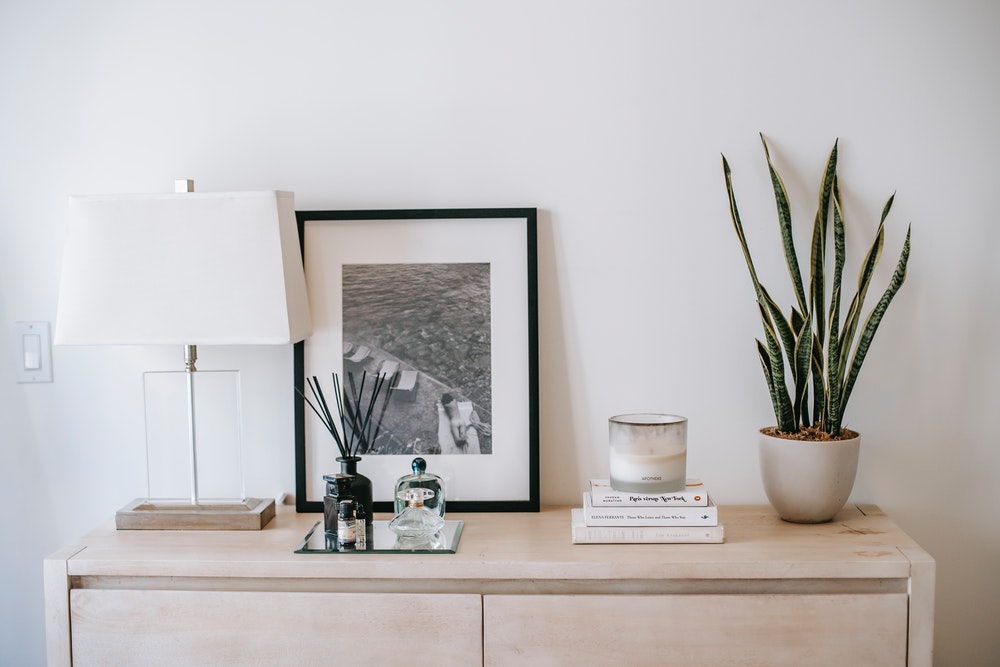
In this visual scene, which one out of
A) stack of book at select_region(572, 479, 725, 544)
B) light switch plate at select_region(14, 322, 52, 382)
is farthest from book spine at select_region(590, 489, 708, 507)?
light switch plate at select_region(14, 322, 52, 382)

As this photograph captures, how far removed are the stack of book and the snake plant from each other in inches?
10.3

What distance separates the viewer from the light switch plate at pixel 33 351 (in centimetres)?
173

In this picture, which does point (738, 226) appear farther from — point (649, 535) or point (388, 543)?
point (388, 543)

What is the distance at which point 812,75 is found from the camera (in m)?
1.60

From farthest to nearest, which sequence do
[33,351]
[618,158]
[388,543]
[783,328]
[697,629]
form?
[33,351], [618,158], [783,328], [388,543], [697,629]

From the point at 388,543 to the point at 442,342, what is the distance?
420 millimetres

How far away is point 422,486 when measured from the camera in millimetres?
1475

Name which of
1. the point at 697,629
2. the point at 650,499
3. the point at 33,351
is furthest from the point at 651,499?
the point at 33,351

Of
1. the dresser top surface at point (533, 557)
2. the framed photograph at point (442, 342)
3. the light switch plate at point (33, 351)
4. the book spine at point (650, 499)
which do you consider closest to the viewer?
the dresser top surface at point (533, 557)

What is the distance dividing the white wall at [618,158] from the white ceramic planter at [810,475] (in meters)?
0.17

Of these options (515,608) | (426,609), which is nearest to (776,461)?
(515,608)

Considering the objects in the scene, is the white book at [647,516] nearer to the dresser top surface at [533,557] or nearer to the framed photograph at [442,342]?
the dresser top surface at [533,557]

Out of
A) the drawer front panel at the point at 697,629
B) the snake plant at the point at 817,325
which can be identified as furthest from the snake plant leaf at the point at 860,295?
the drawer front panel at the point at 697,629

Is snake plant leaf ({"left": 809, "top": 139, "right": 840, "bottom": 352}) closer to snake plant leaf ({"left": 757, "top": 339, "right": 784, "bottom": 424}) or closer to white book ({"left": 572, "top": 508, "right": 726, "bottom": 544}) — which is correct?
snake plant leaf ({"left": 757, "top": 339, "right": 784, "bottom": 424})
